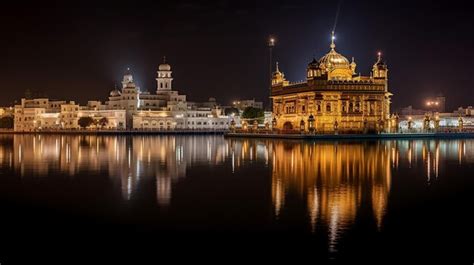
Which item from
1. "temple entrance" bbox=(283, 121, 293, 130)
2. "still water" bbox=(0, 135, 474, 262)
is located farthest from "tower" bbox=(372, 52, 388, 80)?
"still water" bbox=(0, 135, 474, 262)

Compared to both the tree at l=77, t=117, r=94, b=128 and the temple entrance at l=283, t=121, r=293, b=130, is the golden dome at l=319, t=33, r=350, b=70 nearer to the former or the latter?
the temple entrance at l=283, t=121, r=293, b=130

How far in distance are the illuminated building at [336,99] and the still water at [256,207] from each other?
26004 millimetres

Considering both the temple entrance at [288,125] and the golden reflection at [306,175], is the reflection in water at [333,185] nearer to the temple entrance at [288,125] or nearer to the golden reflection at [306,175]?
the golden reflection at [306,175]

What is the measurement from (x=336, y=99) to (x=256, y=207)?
34913 mm

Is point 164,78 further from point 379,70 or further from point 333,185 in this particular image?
point 333,185

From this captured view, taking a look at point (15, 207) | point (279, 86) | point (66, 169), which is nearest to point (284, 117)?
point (279, 86)

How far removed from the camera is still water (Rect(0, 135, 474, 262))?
26.9 feet

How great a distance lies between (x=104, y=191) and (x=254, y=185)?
11.1 ft

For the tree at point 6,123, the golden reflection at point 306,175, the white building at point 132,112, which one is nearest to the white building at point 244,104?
the white building at point 132,112

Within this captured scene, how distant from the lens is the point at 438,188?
44.1 feet

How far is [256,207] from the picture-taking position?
1062 centimetres

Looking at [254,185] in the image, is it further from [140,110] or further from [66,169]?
[140,110]

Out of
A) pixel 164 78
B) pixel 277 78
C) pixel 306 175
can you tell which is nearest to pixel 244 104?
pixel 164 78

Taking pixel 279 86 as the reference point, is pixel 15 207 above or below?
below
